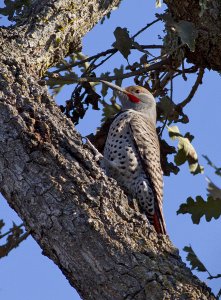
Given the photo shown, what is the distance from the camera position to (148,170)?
574 centimetres

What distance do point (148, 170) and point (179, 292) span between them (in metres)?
2.45

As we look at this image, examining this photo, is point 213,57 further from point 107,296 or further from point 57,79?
point 107,296

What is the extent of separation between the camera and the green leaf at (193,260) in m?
3.71

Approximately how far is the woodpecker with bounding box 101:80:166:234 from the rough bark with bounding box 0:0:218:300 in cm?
150

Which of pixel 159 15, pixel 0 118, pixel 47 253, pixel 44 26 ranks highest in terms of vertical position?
pixel 44 26

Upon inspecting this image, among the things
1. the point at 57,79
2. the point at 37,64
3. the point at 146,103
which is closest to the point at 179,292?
the point at 37,64

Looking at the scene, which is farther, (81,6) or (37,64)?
(81,6)

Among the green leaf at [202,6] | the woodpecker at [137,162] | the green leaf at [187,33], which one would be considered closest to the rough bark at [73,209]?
the green leaf at [187,33]

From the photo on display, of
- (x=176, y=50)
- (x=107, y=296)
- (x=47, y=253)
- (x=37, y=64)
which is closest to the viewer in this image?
(x=107, y=296)

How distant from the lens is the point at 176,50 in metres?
5.45

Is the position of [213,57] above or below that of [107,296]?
above

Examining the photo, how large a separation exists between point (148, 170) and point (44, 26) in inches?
59.3

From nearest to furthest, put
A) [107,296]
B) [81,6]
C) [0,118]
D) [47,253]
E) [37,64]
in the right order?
1. [107,296]
2. [47,253]
3. [0,118]
4. [37,64]
5. [81,6]

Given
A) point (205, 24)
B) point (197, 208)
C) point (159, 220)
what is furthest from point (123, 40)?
point (197, 208)
